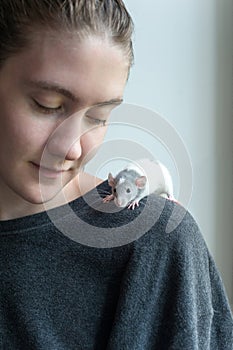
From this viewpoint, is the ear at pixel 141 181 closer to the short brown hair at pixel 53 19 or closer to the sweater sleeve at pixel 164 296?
the sweater sleeve at pixel 164 296

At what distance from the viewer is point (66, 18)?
0.55m

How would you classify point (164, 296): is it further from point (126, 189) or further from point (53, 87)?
point (53, 87)

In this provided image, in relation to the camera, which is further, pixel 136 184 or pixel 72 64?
pixel 136 184

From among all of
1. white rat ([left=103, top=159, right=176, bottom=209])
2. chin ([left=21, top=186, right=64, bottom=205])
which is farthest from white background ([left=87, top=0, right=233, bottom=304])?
chin ([left=21, top=186, right=64, bottom=205])

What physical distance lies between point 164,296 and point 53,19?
0.35m

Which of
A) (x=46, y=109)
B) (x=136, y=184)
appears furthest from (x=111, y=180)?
(x=46, y=109)

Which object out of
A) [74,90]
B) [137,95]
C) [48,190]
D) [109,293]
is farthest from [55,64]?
[137,95]

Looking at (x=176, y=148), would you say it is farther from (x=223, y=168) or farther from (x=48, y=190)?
(x=223, y=168)

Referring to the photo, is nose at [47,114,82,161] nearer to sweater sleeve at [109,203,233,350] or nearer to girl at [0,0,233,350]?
girl at [0,0,233,350]

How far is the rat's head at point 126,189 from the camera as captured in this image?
25.4 inches

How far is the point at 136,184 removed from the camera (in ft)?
2.15

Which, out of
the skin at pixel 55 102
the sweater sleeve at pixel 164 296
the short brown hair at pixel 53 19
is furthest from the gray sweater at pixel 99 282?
the short brown hair at pixel 53 19

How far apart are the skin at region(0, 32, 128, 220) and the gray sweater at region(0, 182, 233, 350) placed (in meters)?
0.11

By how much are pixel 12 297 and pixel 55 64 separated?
302 millimetres
